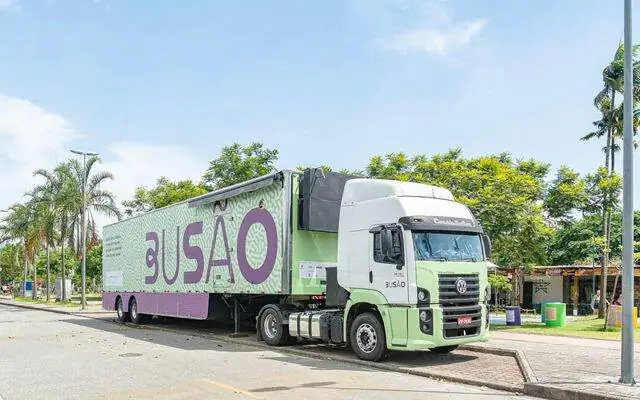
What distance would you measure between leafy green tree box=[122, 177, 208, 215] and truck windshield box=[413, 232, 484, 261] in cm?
2595

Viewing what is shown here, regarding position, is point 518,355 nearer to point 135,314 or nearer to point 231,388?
point 231,388

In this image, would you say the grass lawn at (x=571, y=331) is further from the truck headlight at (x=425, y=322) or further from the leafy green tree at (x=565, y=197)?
the truck headlight at (x=425, y=322)

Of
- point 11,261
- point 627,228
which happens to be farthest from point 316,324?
point 11,261

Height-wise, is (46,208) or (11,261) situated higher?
(46,208)

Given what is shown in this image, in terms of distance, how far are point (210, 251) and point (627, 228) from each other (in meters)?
11.4

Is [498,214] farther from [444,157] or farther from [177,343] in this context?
[177,343]

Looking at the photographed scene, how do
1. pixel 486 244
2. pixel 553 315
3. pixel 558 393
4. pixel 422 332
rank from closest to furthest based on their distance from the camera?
pixel 558 393, pixel 422 332, pixel 486 244, pixel 553 315

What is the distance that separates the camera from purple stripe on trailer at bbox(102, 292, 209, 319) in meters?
17.8

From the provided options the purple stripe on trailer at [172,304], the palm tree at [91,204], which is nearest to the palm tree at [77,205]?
the palm tree at [91,204]

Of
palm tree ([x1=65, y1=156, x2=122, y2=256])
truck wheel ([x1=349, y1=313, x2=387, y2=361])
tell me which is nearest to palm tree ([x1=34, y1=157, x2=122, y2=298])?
palm tree ([x1=65, y1=156, x2=122, y2=256])

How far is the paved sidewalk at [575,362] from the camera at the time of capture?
28.6ft

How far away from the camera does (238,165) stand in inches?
1320

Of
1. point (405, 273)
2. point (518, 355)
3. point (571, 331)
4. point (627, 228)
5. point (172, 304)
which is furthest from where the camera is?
point (571, 331)

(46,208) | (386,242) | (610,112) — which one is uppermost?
(610,112)
